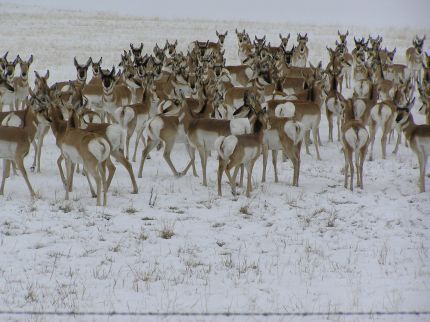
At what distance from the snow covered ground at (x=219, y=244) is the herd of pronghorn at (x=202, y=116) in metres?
0.45

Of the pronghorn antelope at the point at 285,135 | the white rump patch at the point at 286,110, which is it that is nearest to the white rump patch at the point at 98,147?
the pronghorn antelope at the point at 285,135

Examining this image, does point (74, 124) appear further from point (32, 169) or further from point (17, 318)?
point (17, 318)

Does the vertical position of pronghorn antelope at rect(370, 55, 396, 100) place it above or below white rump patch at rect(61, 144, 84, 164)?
above

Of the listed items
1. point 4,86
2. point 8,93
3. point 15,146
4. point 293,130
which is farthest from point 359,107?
point 8,93

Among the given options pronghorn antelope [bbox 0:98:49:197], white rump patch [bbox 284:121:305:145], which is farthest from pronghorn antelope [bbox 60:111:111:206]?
white rump patch [bbox 284:121:305:145]

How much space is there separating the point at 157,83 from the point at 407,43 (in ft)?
68.8

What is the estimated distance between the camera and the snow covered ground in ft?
22.2

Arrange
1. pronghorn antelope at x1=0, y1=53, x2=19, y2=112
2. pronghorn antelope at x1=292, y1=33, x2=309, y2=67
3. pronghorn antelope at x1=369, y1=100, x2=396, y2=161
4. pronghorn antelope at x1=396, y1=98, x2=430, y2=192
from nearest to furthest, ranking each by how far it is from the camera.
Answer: pronghorn antelope at x1=396, y1=98, x2=430, y2=192 < pronghorn antelope at x1=369, y1=100, x2=396, y2=161 < pronghorn antelope at x1=0, y1=53, x2=19, y2=112 < pronghorn antelope at x1=292, y1=33, x2=309, y2=67

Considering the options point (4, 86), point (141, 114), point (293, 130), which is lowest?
point (293, 130)

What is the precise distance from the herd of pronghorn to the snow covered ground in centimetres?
45

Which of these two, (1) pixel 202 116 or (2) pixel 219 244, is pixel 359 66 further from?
(2) pixel 219 244

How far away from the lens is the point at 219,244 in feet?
28.0

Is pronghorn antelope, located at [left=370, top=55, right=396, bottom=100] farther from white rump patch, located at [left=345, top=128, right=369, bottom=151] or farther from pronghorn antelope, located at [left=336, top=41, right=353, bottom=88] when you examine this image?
white rump patch, located at [left=345, top=128, right=369, bottom=151]

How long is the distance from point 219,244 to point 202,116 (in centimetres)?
508
